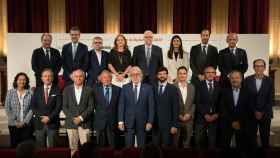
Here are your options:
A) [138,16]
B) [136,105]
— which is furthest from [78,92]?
[138,16]

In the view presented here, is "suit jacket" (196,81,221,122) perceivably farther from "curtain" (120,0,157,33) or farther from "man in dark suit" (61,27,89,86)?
"curtain" (120,0,157,33)

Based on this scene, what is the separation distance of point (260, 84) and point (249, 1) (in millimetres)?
4440

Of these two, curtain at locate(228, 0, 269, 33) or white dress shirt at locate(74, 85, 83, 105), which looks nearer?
white dress shirt at locate(74, 85, 83, 105)

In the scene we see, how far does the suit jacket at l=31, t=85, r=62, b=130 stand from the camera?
468cm

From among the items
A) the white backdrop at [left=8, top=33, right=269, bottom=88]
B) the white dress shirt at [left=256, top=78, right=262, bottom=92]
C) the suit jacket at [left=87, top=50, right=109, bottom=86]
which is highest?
the white backdrop at [left=8, top=33, right=269, bottom=88]

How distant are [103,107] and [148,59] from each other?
1.17m

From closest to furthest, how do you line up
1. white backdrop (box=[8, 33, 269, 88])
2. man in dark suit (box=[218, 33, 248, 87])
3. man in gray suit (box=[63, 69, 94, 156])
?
man in gray suit (box=[63, 69, 94, 156]), man in dark suit (box=[218, 33, 248, 87]), white backdrop (box=[8, 33, 269, 88])

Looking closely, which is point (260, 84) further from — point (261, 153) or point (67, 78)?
point (67, 78)

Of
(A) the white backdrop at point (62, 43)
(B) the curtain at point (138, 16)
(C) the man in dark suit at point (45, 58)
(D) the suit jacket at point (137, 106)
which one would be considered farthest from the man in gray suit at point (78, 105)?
(B) the curtain at point (138, 16)

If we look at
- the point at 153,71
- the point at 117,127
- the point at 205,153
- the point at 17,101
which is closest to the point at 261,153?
the point at 205,153

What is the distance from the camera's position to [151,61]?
5.55 m

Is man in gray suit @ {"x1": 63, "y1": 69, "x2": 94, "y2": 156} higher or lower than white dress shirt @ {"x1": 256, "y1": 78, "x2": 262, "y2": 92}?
lower

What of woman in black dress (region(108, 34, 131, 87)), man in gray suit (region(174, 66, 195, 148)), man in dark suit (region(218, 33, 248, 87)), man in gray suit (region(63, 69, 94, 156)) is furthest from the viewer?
man in dark suit (region(218, 33, 248, 87))

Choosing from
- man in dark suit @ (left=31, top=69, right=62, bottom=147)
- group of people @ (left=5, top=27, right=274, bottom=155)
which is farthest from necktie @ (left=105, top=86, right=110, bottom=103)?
man in dark suit @ (left=31, top=69, right=62, bottom=147)
